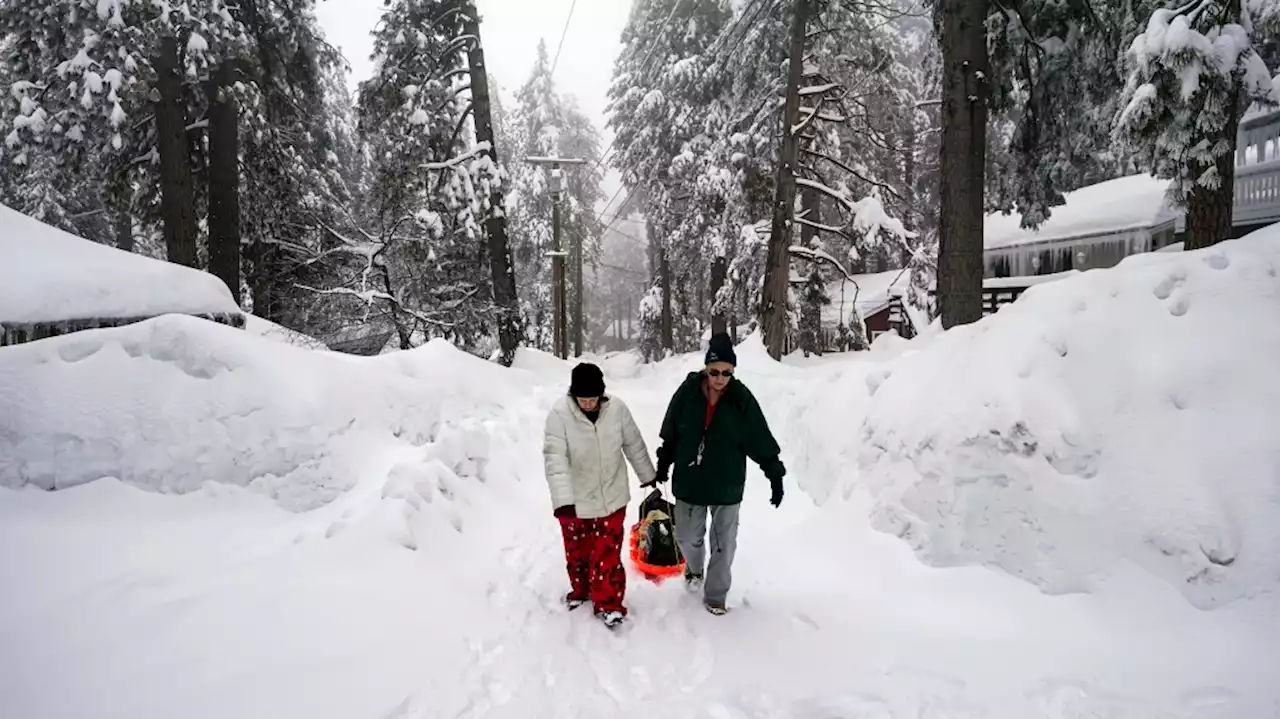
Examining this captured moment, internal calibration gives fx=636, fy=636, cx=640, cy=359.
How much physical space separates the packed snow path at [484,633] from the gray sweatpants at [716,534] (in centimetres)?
22

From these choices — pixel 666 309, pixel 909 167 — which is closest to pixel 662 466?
pixel 666 309

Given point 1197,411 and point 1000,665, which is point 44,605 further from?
point 1197,411

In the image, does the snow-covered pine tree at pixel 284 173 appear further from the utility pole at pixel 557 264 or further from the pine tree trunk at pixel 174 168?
the utility pole at pixel 557 264

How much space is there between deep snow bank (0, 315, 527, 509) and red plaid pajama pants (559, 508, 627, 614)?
178 centimetres

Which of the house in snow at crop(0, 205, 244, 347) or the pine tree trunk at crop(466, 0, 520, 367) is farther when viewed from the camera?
the pine tree trunk at crop(466, 0, 520, 367)

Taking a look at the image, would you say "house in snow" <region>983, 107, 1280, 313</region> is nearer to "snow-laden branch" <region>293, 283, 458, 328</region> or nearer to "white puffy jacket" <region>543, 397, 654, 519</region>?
"snow-laden branch" <region>293, 283, 458, 328</region>

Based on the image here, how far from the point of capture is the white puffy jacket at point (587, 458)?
4.12 meters

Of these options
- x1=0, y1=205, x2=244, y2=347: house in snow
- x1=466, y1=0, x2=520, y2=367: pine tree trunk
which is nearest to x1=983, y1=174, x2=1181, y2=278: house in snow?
x1=466, y1=0, x2=520, y2=367: pine tree trunk

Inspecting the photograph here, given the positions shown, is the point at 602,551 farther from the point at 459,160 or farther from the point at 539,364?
the point at 459,160

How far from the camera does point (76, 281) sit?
5.66m

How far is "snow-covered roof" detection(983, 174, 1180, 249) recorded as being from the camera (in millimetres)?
17484

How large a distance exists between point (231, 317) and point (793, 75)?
35.3 ft

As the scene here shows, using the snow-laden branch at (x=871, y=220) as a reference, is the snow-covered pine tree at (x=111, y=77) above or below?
above

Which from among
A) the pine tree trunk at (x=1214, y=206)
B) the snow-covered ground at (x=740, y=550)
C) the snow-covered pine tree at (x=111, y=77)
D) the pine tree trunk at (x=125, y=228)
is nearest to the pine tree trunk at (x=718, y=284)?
the pine tree trunk at (x=1214, y=206)
